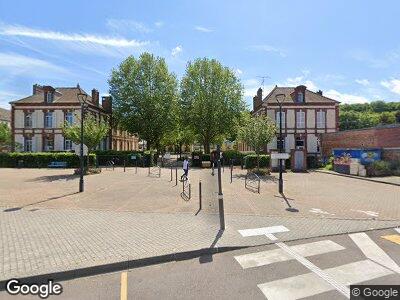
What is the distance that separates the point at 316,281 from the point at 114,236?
5204 mm

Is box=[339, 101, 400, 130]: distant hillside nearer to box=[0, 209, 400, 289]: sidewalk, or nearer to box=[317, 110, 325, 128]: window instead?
box=[317, 110, 325, 128]: window

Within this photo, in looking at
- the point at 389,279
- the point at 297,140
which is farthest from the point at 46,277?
the point at 297,140

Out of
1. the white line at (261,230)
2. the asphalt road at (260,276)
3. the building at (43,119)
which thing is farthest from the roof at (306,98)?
the asphalt road at (260,276)

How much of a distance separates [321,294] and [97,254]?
184 inches

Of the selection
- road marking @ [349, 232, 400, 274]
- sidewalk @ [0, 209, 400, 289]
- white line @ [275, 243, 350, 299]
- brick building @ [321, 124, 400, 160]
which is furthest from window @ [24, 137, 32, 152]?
road marking @ [349, 232, 400, 274]

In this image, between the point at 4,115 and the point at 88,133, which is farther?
the point at 4,115

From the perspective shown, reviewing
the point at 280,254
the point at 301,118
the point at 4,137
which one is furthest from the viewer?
the point at 4,137

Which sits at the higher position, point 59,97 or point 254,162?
point 59,97

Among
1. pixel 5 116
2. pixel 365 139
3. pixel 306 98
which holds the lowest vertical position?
pixel 365 139

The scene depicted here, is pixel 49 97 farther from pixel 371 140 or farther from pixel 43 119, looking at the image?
pixel 371 140

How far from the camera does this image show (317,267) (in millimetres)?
7109

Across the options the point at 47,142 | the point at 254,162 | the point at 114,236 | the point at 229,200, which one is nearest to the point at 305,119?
the point at 254,162

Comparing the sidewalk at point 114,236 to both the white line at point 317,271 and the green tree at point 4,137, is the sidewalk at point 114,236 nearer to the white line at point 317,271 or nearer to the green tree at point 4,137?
the white line at point 317,271

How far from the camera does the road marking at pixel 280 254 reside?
7.47m
